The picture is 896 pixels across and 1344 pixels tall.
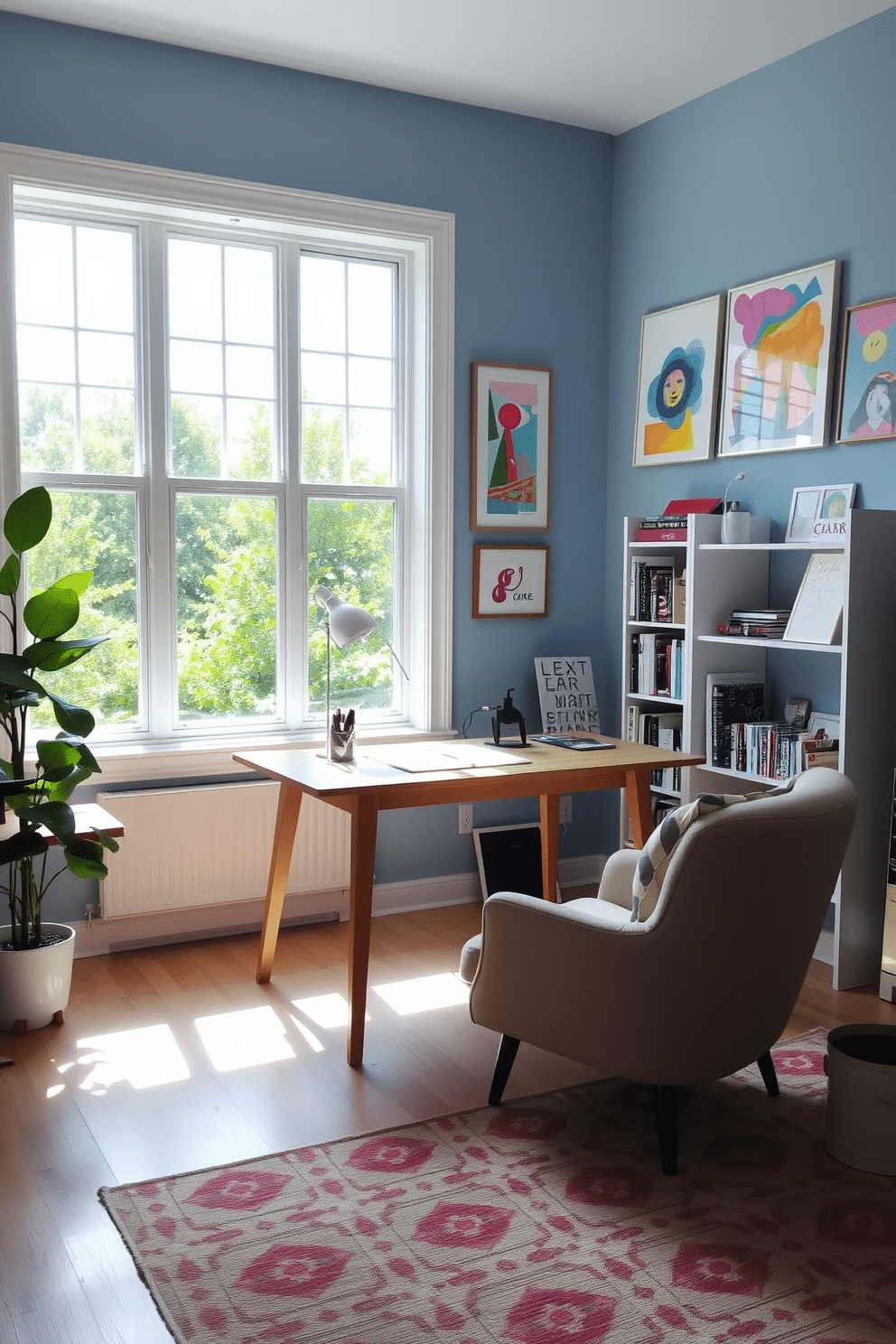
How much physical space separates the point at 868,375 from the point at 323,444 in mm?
2036

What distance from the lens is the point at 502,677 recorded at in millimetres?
4988

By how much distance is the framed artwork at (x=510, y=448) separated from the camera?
4.80 metres

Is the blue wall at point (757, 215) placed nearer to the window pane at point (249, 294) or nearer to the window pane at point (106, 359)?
the window pane at point (249, 294)

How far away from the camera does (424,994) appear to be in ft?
12.5

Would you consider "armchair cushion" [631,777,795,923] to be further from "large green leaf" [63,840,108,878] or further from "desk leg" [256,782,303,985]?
"large green leaf" [63,840,108,878]

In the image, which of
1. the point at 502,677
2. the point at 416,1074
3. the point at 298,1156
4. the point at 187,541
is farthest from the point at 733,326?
the point at 298,1156

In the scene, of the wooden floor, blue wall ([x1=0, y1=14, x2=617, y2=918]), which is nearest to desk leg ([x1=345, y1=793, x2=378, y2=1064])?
the wooden floor

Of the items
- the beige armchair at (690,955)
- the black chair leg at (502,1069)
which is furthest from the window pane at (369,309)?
the black chair leg at (502,1069)

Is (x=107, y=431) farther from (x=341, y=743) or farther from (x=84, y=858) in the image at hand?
(x=84, y=858)

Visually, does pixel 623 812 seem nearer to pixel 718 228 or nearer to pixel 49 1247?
pixel 718 228

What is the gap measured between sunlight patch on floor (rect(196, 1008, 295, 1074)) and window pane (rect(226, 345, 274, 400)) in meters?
2.29

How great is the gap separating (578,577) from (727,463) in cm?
91

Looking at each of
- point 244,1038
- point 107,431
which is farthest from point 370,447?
point 244,1038

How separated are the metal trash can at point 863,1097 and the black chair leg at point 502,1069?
0.76m
